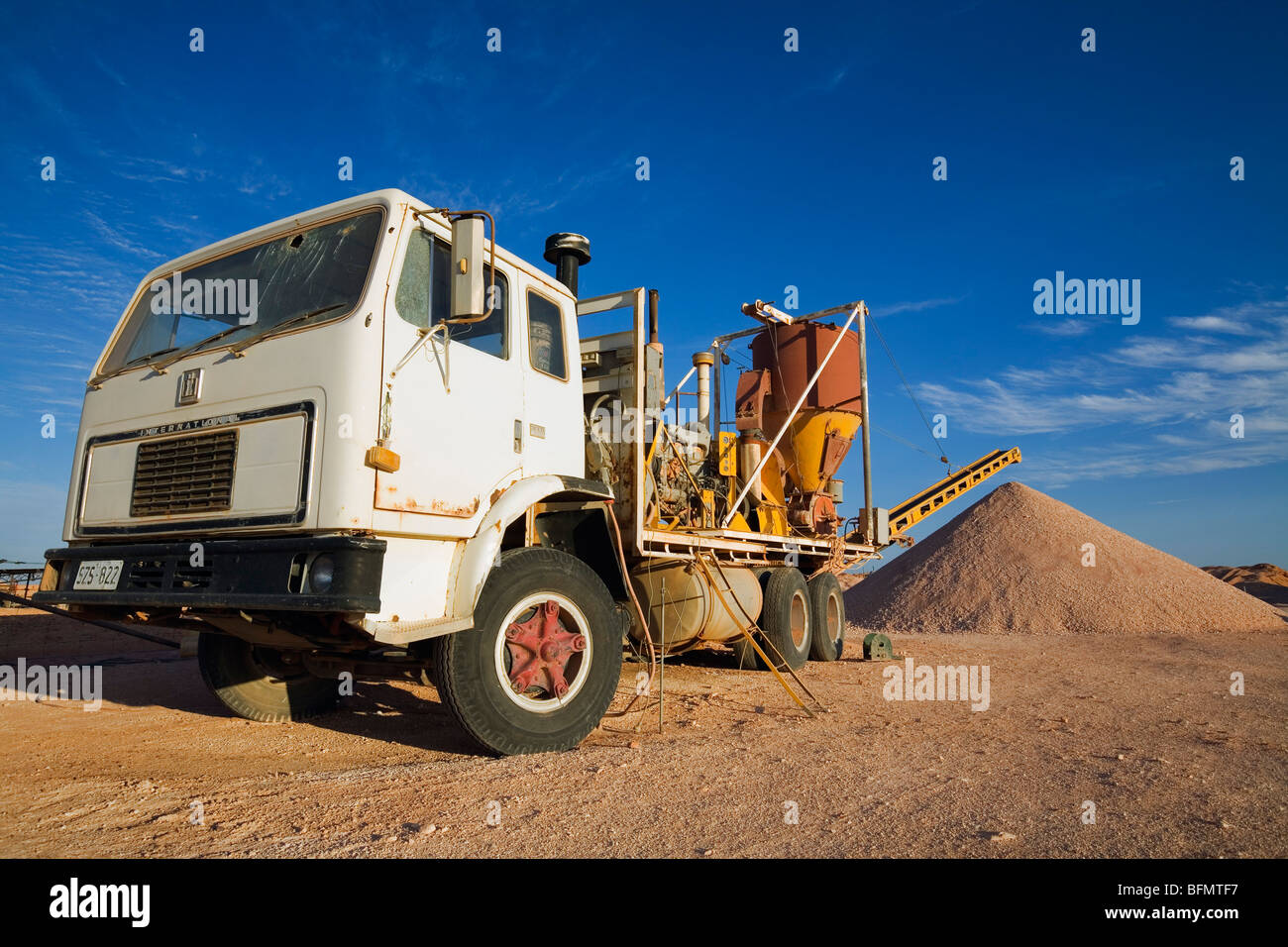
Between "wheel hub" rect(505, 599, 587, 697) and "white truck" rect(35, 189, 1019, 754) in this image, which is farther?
"wheel hub" rect(505, 599, 587, 697)

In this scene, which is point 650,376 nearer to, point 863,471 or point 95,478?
point 95,478

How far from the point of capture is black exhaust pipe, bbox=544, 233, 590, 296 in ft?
22.6

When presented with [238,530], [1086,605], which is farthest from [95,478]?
[1086,605]

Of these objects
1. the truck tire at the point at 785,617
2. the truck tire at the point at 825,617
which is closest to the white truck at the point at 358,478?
the truck tire at the point at 785,617

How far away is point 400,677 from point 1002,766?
132 inches

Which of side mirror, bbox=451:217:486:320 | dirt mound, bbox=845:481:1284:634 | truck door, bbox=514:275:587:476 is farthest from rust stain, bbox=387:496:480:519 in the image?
dirt mound, bbox=845:481:1284:634

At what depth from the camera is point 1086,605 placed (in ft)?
54.2

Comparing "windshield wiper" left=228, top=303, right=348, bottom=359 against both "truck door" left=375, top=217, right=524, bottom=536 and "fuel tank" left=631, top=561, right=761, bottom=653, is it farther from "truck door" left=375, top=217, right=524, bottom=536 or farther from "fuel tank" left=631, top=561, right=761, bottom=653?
"fuel tank" left=631, top=561, right=761, bottom=653

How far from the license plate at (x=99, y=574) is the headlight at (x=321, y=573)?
52.0 inches

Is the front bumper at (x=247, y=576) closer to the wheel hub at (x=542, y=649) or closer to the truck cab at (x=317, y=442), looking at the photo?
the truck cab at (x=317, y=442)

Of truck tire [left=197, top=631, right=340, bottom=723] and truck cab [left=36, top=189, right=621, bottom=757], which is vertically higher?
truck cab [left=36, top=189, right=621, bottom=757]

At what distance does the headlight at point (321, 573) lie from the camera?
3.52 m

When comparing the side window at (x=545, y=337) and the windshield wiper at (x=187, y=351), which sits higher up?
the side window at (x=545, y=337)

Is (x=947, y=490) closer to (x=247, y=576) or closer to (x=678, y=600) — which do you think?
(x=678, y=600)
